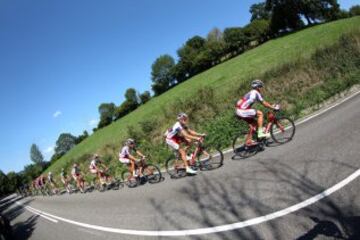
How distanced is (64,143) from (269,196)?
137569 mm

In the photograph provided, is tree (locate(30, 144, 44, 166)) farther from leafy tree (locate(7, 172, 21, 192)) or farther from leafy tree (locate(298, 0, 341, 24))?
leafy tree (locate(298, 0, 341, 24))

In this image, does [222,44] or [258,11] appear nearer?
[222,44]

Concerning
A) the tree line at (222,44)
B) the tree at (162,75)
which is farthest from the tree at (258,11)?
the tree at (162,75)

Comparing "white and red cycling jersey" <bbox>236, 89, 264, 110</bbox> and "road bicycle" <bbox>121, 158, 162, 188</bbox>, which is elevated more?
"white and red cycling jersey" <bbox>236, 89, 264, 110</bbox>

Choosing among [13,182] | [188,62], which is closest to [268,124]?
[188,62]

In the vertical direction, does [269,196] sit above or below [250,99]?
below

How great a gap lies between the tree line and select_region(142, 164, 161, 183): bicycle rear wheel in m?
52.7

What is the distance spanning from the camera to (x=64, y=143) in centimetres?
13500

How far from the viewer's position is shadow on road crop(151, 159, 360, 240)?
16.1 ft

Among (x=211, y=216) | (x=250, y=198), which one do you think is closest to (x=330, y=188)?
(x=250, y=198)

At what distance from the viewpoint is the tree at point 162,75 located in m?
87.2

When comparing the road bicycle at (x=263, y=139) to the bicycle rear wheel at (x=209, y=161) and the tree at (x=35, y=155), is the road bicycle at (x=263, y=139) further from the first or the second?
the tree at (x=35, y=155)

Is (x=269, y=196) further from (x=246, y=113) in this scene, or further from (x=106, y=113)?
(x=106, y=113)

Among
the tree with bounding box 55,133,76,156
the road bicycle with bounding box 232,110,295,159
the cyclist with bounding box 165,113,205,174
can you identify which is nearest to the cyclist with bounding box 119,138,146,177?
the cyclist with bounding box 165,113,205,174
